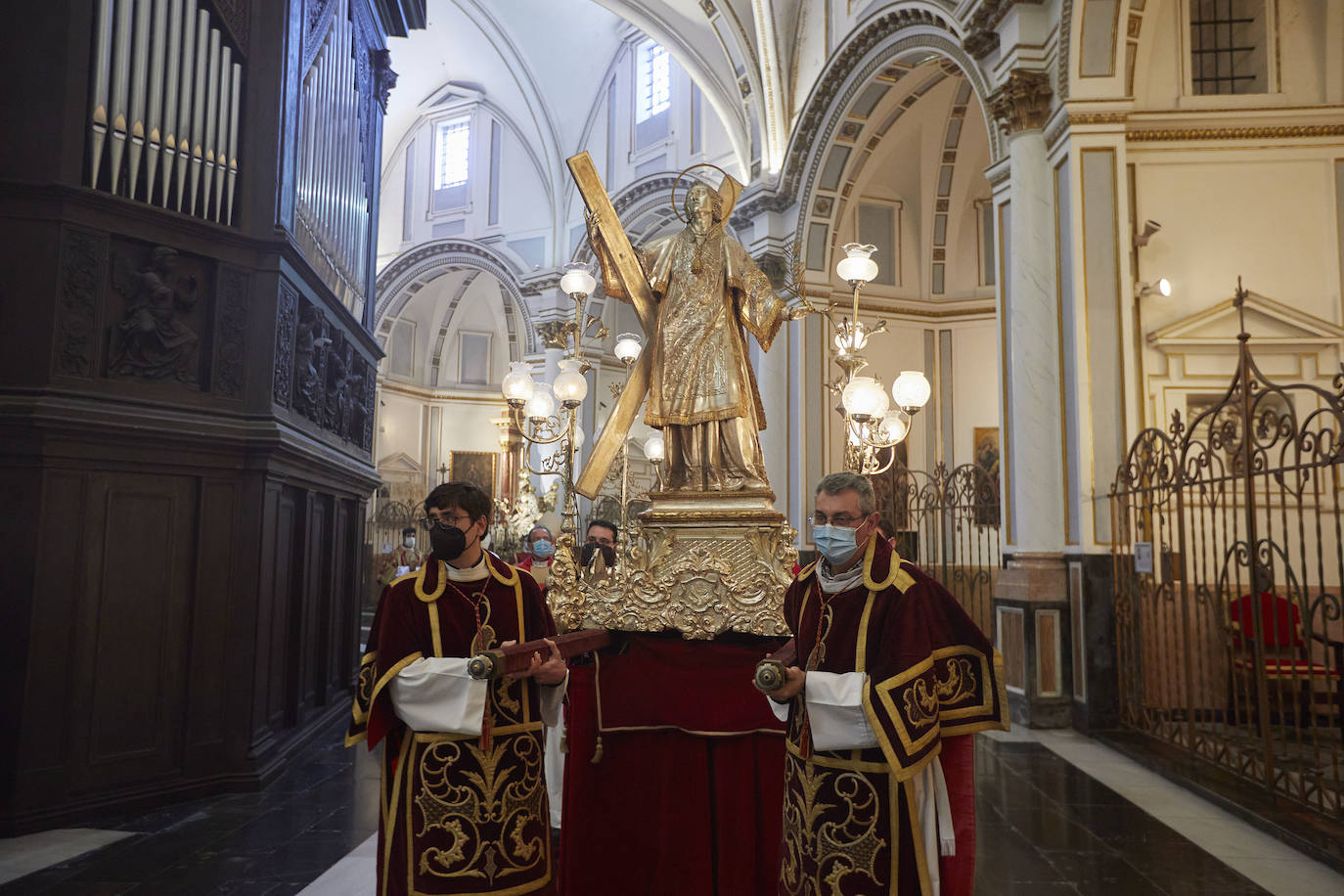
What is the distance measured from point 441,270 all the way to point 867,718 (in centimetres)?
2484

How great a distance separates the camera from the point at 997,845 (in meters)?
4.98

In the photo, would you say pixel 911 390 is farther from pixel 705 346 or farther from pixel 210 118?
pixel 210 118

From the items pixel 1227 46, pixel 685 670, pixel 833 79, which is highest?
pixel 833 79

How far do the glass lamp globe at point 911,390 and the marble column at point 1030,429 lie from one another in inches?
39.8

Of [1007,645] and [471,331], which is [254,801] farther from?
[471,331]

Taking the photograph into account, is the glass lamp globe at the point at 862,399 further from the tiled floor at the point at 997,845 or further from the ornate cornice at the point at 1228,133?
the ornate cornice at the point at 1228,133

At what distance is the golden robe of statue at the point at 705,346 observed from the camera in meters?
4.41

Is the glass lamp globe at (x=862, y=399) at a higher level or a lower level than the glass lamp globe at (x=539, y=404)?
lower

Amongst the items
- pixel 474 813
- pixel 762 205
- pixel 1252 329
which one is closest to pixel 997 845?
pixel 474 813

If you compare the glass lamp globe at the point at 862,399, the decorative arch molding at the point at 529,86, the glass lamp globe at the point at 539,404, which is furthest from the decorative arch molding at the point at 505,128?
the glass lamp globe at the point at 862,399

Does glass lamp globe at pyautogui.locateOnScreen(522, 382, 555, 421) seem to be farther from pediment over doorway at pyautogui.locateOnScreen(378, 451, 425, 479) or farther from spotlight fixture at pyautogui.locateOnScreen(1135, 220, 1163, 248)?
pediment over doorway at pyautogui.locateOnScreen(378, 451, 425, 479)

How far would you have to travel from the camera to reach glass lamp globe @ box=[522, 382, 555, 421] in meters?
9.30

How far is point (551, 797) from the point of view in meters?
5.46

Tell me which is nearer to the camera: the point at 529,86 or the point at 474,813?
the point at 474,813
